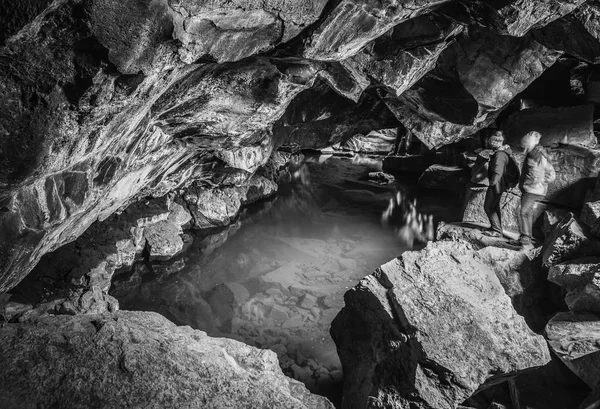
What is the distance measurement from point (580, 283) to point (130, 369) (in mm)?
5852

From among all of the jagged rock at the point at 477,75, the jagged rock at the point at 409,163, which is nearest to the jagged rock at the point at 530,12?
the jagged rock at the point at 477,75

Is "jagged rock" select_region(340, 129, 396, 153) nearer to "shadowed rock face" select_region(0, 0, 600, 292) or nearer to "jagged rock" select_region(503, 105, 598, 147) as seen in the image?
"jagged rock" select_region(503, 105, 598, 147)

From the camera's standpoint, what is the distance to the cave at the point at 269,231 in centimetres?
321

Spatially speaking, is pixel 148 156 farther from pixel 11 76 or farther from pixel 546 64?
pixel 546 64

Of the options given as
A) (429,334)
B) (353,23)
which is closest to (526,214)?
(429,334)

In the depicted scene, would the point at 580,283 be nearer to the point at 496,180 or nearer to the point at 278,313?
the point at 496,180

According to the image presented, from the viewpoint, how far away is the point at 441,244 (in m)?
5.16

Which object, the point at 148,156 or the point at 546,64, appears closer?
the point at 148,156

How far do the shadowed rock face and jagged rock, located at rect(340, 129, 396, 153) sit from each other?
1902 centimetres

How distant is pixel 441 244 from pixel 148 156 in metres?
4.76

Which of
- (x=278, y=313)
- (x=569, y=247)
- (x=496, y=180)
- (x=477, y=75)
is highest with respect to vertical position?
(x=477, y=75)

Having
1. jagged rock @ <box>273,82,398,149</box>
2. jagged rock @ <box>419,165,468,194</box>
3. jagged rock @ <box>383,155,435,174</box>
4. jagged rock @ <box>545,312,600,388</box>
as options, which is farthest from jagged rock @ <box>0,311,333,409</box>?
jagged rock @ <box>383,155,435,174</box>

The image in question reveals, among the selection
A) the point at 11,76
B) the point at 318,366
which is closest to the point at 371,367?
the point at 318,366

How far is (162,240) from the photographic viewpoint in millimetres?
8922
